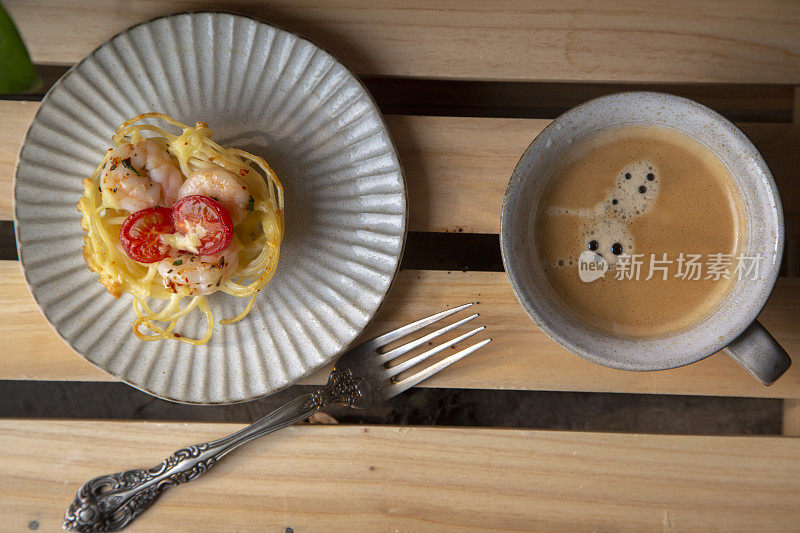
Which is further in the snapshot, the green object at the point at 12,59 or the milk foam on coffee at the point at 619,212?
the milk foam on coffee at the point at 619,212

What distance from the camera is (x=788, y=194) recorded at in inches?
35.0

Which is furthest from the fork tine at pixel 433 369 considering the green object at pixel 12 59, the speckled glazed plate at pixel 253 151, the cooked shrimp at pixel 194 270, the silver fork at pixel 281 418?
the green object at pixel 12 59

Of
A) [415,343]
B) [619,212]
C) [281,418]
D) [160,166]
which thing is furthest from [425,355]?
[160,166]

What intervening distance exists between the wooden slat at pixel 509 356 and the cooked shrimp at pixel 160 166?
330 mm

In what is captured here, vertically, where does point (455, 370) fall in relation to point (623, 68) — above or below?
below

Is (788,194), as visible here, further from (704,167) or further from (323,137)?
(323,137)

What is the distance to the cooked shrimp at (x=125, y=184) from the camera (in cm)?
74

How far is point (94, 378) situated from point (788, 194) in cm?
112

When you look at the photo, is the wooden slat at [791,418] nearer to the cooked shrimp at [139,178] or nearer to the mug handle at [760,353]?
the mug handle at [760,353]

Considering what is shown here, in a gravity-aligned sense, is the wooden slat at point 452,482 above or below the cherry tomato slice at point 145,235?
below

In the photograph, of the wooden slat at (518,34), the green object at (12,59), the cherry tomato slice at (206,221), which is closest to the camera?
the green object at (12,59)

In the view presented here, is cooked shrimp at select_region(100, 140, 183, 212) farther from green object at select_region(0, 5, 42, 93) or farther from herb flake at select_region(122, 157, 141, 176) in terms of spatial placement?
green object at select_region(0, 5, 42, 93)

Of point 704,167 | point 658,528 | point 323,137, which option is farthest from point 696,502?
point 323,137

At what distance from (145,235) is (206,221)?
0.28ft
